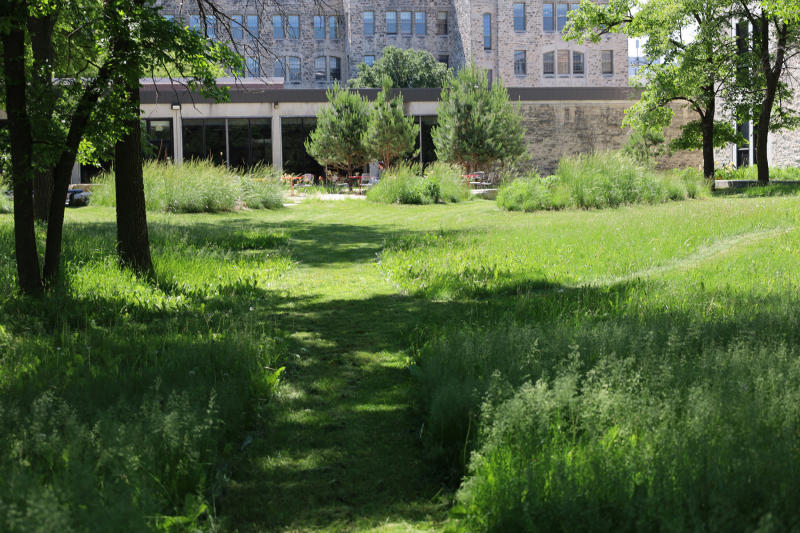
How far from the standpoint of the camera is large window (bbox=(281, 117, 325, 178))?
34531 mm

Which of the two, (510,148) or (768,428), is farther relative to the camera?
(510,148)

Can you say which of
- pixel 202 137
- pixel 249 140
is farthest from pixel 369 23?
pixel 202 137

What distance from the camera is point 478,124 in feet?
91.0

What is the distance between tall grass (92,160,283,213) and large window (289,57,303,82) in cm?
3844

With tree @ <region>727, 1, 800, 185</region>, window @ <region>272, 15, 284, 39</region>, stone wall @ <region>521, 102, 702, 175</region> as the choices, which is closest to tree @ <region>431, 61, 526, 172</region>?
stone wall @ <region>521, 102, 702, 175</region>

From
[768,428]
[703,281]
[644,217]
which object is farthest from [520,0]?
[768,428]

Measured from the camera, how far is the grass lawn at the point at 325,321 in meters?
Result: 3.15

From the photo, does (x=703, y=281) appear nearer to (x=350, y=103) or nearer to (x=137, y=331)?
(x=137, y=331)

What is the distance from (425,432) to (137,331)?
110 inches

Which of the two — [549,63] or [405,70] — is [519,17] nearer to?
[549,63]

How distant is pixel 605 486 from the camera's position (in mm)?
2455

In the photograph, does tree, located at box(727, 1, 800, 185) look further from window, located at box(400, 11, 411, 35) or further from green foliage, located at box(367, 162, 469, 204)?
window, located at box(400, 11, 411, 35)

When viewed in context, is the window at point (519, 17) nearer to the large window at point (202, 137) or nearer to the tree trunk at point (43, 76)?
the large window at point (202, 137)

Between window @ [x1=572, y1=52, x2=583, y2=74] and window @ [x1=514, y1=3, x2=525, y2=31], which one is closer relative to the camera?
window @ [x1=514, y1=3, x2=525, y2=31]
